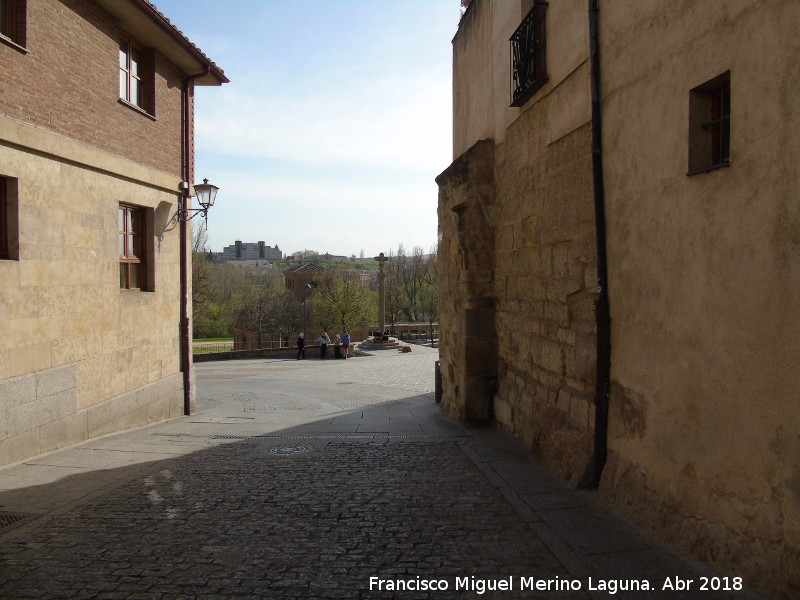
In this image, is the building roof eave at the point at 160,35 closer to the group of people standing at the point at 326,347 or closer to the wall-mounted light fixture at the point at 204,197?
the wall-mounted light fixture at the point at 204,197

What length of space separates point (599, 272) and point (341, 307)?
41987mm

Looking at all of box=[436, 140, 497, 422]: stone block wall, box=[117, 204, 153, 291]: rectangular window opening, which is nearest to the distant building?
box=[117, 204, 153, 291]: rectangular window opening

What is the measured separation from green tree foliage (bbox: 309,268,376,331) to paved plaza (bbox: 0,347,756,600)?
38580mm

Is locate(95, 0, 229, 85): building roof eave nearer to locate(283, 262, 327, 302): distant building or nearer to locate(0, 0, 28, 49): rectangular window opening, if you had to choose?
locate(0, 0, 28, 49): rectangular window opening

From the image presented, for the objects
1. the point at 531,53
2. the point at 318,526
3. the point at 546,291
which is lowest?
the point at 318,526

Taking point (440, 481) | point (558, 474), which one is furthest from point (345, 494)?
point (558, 474)

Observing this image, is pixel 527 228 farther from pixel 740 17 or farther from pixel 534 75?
pixel 740 17

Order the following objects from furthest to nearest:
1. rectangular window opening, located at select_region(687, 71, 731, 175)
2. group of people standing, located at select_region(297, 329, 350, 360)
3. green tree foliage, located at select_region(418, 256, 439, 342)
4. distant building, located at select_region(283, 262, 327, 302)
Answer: distant building, located at select_region(283, 262, 327, 302), green tree foliage, located at select_region(418, 256, 439, 342), group of people standing, located at select_region(297, 329, 350, 360), rectangular window opening, located at select_region(687, 71, 731, 175)

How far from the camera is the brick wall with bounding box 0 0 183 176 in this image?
6.94 metres

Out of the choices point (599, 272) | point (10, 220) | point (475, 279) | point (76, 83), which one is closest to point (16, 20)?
point (76, 83)

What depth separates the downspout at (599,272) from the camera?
486 cm

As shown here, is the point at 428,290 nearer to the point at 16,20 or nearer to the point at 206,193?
the point at 206,193

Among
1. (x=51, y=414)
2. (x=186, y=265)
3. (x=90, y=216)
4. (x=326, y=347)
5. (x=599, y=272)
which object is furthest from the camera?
(x=326, y=347)

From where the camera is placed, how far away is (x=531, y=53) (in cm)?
642
